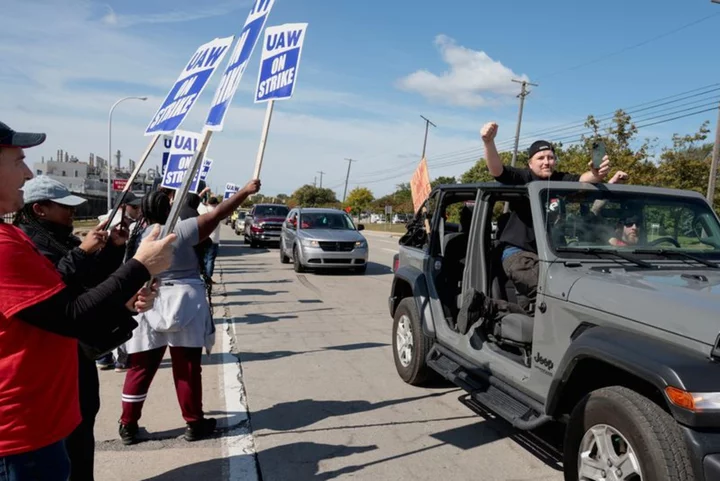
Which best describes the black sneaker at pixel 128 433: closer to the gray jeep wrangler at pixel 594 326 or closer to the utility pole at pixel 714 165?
the gray jeep wrangler at pixel 594 326

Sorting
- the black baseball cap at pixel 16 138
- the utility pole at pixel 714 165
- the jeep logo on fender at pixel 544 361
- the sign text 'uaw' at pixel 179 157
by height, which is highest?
the utility pole at pixel 714 165

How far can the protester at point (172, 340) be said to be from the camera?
4.11 meters

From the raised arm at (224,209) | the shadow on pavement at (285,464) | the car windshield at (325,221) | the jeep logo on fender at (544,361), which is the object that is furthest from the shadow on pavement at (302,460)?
the car windshield at (325,221)

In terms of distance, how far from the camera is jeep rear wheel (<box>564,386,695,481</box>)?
2.39m

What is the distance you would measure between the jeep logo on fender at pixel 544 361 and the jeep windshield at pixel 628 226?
2.29ft

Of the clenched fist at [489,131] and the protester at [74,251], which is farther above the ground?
the clenched fist at [489,131]

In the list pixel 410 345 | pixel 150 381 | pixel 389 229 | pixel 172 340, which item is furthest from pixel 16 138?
pixel 389 229

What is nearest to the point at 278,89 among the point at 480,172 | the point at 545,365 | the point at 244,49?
the point at 244,49

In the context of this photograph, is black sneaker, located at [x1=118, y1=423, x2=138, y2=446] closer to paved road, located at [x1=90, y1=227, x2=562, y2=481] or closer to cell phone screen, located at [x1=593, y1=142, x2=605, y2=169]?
paved road, located at [x1=90, y1=227, x2=562, y2=481]

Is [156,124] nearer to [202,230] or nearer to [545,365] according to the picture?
[202,230]

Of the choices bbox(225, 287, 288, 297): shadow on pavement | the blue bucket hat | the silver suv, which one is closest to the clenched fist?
the blue bucket hat

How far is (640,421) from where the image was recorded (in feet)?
8.25

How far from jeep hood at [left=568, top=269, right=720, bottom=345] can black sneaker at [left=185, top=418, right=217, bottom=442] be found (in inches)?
115

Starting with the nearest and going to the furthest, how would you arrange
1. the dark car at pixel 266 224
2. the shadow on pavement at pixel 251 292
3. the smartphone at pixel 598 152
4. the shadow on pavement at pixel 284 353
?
the smartphone at pixel 598 152, the shadow on pavement at pixel 284 353, the shadow on pavement at pixel 251 292, the dark car at pixel 266 224
